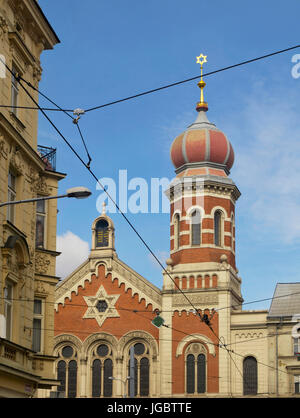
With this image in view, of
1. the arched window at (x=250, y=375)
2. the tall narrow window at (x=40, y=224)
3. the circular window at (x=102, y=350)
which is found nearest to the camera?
the tall narrow window at (x=40, y=224)

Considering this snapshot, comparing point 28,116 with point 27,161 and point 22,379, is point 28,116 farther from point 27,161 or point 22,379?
point 22,379

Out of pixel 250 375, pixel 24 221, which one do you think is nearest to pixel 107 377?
pixel 250 375

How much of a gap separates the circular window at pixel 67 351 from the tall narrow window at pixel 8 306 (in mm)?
30729

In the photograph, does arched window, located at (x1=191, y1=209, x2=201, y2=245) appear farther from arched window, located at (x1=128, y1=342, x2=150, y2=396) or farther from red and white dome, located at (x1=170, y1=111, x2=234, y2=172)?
arched window, located at (x1=128, y1=342, x2=150, y2=396)

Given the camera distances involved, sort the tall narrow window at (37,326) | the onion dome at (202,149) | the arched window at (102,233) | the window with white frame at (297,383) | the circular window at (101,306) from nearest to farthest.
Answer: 1. the tall narrow window at (37,326)
2. the window with white frame at (297,383)
3. the circular window at (101,306)
4. the arched window at (102,233)
5. the onion dome at (202,149)

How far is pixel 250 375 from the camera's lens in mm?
47625

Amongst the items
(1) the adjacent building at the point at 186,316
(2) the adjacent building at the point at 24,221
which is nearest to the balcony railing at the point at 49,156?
(2) the adjacent building at the point at 24,221

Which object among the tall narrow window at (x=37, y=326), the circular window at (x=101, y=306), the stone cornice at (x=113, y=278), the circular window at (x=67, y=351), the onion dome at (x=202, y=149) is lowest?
the tall narrow window at (x=37, y=326)

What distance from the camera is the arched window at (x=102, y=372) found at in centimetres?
4981

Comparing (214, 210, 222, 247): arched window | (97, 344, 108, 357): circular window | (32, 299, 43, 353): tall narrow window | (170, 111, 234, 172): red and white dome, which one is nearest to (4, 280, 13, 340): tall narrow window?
(32, 299, 43, 353): tall narrow window

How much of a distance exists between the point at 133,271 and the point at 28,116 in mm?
30069

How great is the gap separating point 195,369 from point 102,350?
5.90 metres

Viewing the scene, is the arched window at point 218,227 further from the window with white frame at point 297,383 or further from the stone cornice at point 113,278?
the window with white frame at point 297,383
